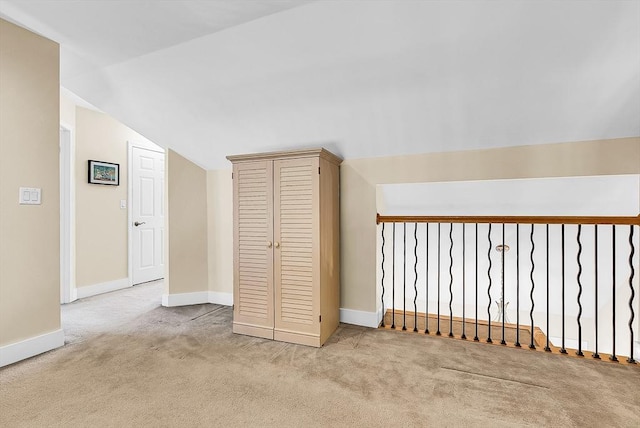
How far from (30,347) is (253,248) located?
171 cm

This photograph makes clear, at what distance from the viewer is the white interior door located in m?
4.60

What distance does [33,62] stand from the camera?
230cm

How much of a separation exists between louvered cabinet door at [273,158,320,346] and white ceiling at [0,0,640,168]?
0.50 m

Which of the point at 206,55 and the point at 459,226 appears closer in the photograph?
the point at 206,55

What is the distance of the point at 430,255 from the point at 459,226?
57cm

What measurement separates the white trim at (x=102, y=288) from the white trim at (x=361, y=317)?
10.6 ft

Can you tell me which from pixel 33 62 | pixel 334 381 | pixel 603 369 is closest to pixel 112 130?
pixel 33 62

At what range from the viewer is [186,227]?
3.68m

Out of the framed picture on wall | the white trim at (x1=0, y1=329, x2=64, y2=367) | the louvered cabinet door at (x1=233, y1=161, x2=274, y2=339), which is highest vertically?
the framed picture on wall

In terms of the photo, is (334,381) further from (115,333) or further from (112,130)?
(112,130)

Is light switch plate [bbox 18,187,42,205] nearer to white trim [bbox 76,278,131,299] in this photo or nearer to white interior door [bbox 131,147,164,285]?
white trim [bbox 76,278,131,299]

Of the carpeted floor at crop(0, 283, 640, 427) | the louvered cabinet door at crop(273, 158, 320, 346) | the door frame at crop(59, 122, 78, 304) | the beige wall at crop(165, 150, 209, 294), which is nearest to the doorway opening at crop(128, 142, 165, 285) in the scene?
the door frame at crop(59, 122, 78, 304)

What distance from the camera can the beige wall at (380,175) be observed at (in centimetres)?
231

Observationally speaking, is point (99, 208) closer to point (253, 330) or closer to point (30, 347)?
point (30, 347)
